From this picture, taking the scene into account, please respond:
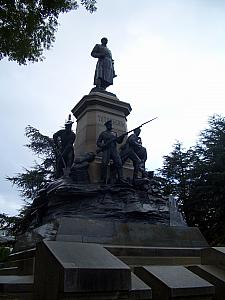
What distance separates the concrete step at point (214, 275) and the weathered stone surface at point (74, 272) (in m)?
1.78

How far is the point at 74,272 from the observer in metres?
3.60

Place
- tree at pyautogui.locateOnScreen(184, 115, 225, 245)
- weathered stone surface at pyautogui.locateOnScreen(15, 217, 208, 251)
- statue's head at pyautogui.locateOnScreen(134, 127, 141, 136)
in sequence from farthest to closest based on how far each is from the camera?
tree at pyautogui.locateOnScreen(184, 115, 225, 245), statue's head at pyautogui.locateOnScreen(134, 127, 141, 136), weathered stone surface at pyautogui.locateOnScreen(15, 217, 208, 251)

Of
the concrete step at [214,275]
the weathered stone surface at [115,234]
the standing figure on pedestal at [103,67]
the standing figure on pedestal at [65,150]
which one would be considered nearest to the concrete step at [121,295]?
the concrete step at [214,275]

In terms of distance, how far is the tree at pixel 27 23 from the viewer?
768 cm

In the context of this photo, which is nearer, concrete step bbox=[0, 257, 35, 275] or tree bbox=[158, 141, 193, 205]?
concrete step bbox=[0, 257, 35, 275]

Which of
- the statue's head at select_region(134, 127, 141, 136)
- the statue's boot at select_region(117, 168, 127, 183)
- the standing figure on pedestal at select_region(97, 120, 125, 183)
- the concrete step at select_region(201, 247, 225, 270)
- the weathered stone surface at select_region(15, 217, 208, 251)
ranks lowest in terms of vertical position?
the concrete step at select_region(201, 247, 225, 270)

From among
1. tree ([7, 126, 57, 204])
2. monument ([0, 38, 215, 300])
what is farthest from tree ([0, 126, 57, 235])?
monument ([0, 38, 215, 300])

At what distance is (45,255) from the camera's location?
13.7 ft

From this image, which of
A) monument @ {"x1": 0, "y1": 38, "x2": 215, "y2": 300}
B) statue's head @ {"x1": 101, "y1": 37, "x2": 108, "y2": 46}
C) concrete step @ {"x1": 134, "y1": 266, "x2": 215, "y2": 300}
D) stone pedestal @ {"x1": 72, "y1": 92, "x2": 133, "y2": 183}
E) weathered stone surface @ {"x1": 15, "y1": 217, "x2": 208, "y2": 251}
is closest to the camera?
monument @ {"x1": 0, "y1": 38, "x2": 215, "y2": 300}

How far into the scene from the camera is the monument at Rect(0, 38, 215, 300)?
3.90 metres

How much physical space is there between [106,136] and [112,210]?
2.47 metres

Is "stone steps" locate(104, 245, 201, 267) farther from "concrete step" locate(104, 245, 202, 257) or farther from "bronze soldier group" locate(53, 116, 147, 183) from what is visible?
"bronze soldier group" locate(53, 116, 147, 183)

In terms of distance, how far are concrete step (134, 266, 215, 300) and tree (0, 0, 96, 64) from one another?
5622 millimetres

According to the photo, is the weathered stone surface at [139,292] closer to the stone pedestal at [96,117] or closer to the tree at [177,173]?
the stone pedestal at [96,117]
